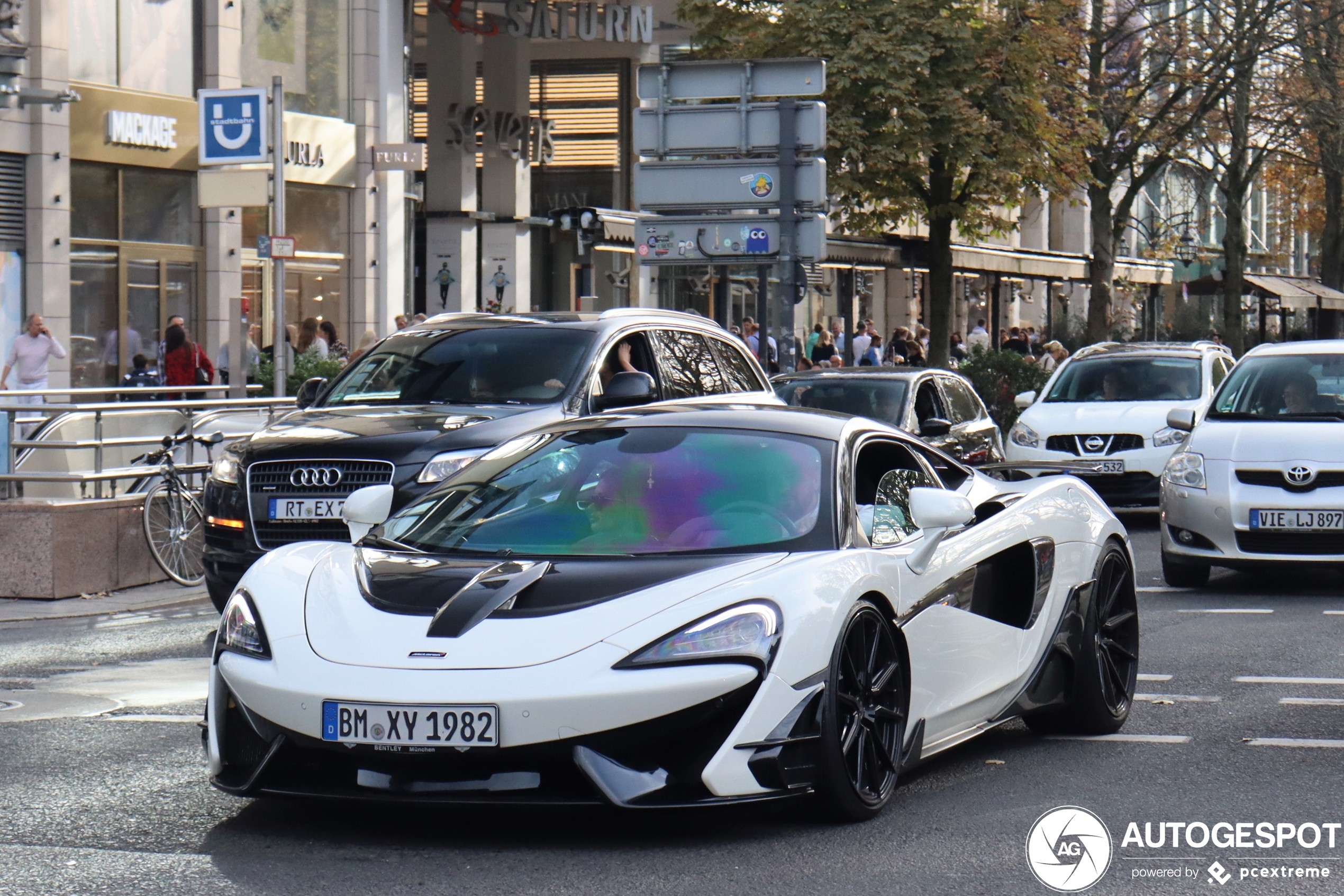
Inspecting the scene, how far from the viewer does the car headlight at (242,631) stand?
5473mm

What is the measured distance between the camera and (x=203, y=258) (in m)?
28.0

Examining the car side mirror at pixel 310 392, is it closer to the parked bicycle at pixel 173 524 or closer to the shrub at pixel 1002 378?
the parked bicycle at pixel 173 524

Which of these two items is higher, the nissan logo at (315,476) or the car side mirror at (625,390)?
the car side mirror at (625,390)

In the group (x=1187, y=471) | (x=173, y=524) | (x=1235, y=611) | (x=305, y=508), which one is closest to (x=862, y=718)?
(x=305, y=508)

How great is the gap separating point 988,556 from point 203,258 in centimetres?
2295

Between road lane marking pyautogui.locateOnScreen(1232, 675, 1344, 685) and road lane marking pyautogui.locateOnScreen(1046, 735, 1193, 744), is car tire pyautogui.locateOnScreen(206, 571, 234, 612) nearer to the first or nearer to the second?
road lane marking pyautogui.locateOnScreen(1046, 735, 1193, 744)

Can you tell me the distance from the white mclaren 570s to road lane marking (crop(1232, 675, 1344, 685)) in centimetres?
188

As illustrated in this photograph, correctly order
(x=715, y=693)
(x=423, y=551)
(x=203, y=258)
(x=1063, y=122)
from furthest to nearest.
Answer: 1. (x=1063, y=122)
2. (x=203, y=258)
3. (x=423, y=551)
4. (x=715, y=693)

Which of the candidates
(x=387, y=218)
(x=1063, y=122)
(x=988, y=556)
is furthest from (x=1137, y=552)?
(x=387, y=218)

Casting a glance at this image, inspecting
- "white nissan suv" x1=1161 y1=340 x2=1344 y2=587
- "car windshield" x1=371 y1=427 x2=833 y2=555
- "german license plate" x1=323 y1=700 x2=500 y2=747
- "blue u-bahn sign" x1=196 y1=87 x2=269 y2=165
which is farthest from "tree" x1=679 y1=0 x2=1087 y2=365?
"german license plate" x1=323 y1=700 x2=500 y2=747

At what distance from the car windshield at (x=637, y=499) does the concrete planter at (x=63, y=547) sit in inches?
248

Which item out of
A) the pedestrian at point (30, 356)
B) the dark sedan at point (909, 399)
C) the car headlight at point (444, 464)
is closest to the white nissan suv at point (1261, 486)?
the dark sedan at point (909, 399)

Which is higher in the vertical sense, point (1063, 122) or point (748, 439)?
point (1063, 122)

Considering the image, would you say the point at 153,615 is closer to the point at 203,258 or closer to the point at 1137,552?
the point at 1137,552
